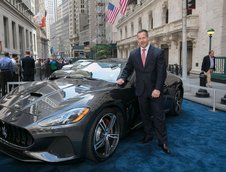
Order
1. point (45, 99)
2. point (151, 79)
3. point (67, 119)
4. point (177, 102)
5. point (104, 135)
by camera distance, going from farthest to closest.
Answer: point (177, 102), point (151, 79), point (104, 135), point (45, 99), point (67, 119)

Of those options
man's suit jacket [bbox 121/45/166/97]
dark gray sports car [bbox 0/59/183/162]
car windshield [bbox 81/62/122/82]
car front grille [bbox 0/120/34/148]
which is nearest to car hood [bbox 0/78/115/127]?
dark gray sports car [bbox 0/59/183/162]

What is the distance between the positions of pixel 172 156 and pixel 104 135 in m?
1.16

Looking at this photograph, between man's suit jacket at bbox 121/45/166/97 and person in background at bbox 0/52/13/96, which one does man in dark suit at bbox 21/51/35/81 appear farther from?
man's suit jacket at bbox 121/45/166/97

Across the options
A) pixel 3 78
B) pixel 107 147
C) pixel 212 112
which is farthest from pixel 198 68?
pixel 107 147

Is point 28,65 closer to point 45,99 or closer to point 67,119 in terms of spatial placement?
point 45,99

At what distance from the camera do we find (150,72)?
4.02 m

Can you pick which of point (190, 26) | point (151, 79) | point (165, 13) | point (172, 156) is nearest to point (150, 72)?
point (151, 79)

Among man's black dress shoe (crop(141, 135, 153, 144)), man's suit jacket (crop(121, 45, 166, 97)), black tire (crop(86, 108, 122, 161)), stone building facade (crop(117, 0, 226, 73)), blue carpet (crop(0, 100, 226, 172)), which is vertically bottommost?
blue carpet (crop(0, 100, 226, 172))

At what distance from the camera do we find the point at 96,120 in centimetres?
343

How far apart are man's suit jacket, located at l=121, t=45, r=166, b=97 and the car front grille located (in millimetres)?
1861

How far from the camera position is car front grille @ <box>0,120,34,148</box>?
314 cm

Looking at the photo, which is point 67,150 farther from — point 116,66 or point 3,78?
point 3,78

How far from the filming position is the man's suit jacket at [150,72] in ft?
13.0

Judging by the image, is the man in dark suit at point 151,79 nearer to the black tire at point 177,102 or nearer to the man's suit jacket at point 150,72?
the man's suit jacket at point 150,72
